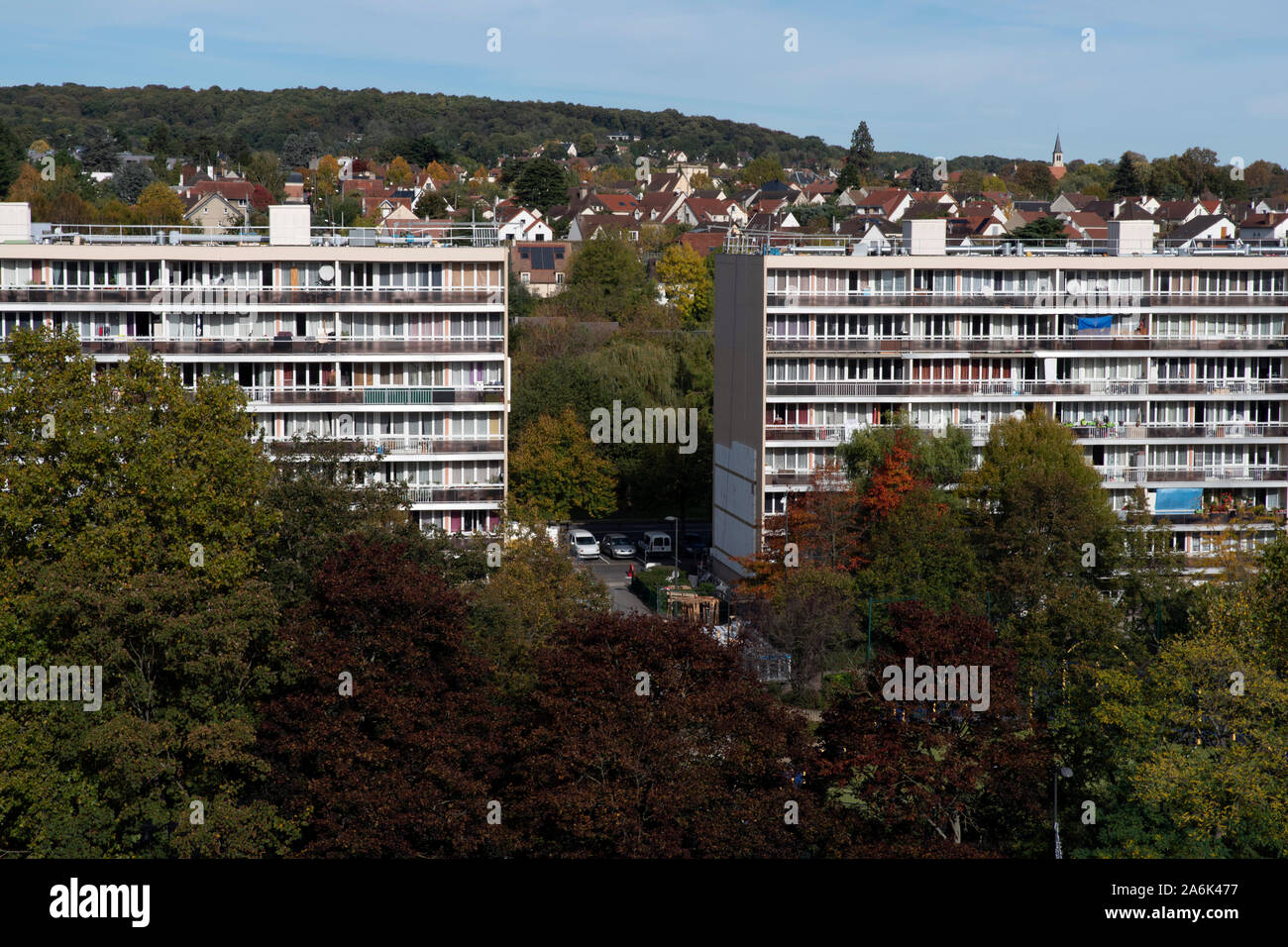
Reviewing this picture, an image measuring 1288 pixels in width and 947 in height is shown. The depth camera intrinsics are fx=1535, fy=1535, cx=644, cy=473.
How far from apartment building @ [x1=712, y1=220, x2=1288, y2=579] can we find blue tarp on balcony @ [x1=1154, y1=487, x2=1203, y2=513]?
74mm

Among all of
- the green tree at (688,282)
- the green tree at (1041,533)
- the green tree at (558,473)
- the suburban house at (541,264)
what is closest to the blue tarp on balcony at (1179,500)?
the green tree at (1041,533)

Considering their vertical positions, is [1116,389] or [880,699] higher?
[1116,389]

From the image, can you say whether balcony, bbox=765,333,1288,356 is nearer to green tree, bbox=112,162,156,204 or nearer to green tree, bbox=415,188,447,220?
green tree, bbox=415,188,447,220

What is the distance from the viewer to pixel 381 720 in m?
30.8

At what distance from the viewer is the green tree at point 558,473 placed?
2522 inches

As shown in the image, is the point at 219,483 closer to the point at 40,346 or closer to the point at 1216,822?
the point at 40,346

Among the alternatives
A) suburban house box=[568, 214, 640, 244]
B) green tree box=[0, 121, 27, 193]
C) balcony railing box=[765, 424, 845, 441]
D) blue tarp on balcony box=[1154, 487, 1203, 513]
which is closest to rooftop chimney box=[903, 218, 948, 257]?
balcony railing box=[765, 424, 845, 441]

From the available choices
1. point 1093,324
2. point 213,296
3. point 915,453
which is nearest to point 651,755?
point 915,453

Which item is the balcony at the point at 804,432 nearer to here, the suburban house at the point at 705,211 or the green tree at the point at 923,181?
the suburban house at the point at 705,211

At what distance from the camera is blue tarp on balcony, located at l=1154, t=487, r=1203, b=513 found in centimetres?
5756

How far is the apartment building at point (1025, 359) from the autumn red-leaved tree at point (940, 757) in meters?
23.6

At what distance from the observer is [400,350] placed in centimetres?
5484

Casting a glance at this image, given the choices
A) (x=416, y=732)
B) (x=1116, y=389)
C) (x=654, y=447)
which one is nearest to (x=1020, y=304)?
(x=1116, y=389)
